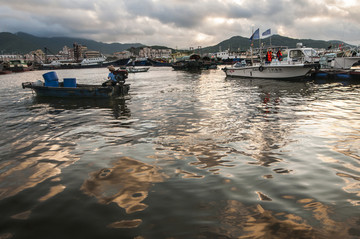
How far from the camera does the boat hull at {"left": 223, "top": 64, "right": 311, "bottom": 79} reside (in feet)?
75.2

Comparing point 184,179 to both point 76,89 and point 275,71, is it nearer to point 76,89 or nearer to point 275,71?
point 76,89

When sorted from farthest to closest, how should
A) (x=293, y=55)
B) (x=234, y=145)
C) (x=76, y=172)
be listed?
(x=293, y=55) < (x=234, y=145) < (x=76, y=172)

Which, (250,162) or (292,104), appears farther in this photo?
(292,104)

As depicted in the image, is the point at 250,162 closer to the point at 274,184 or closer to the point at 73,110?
the point at 274,184

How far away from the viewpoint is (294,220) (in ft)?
10.6

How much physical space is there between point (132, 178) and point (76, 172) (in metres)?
1.39

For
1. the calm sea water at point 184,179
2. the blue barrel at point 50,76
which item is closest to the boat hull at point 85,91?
the blue barrel at point 50,76

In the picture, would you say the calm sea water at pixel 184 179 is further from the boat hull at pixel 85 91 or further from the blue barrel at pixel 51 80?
the blue barrel at pixel 51 80

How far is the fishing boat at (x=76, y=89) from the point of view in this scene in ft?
48.2

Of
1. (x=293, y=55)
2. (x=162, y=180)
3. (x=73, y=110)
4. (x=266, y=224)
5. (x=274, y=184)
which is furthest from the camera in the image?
(x=293, y=55)

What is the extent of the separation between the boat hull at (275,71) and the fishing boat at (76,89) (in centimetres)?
1687

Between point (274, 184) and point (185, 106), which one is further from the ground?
point (185, 106)

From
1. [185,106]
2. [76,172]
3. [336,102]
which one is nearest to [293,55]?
[336,102]

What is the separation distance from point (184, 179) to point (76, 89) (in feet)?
42.3
